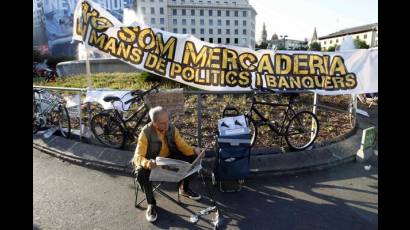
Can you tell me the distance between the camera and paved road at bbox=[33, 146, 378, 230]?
3355 millimetres

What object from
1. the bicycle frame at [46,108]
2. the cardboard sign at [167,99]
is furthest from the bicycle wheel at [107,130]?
the bicycle frame at [46,108]

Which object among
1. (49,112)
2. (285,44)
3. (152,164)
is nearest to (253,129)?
(152,164)

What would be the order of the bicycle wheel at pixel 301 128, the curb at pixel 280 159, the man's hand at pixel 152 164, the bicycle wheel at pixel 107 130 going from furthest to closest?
the bicycle wheel at pixel 107 130, the bicycle wheel at pixel 301 128, the curb at pixel 280 159, the man's hand at pixel 152 164

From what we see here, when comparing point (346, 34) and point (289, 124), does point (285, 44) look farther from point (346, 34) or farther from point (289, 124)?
point (289, 124)

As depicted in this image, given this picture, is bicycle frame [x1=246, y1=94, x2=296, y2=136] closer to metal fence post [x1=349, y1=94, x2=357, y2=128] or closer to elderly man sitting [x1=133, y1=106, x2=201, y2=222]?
elderly man sitting [x1=133, y1=106, x2=201, y2=222]

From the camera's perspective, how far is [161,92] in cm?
527

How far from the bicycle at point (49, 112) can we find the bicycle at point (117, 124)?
44.9 inches

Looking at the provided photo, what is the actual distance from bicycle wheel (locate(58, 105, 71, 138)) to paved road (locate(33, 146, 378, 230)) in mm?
1523

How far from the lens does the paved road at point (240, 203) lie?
336 cm

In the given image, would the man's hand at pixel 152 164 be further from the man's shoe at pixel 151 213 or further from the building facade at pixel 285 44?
the building facade at pixel 285 44

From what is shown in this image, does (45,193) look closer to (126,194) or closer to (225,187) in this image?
(126,194)

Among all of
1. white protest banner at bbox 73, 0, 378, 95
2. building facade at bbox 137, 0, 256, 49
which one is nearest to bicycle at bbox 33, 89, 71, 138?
white protest banner at bbox 73, 0, 378, 95
